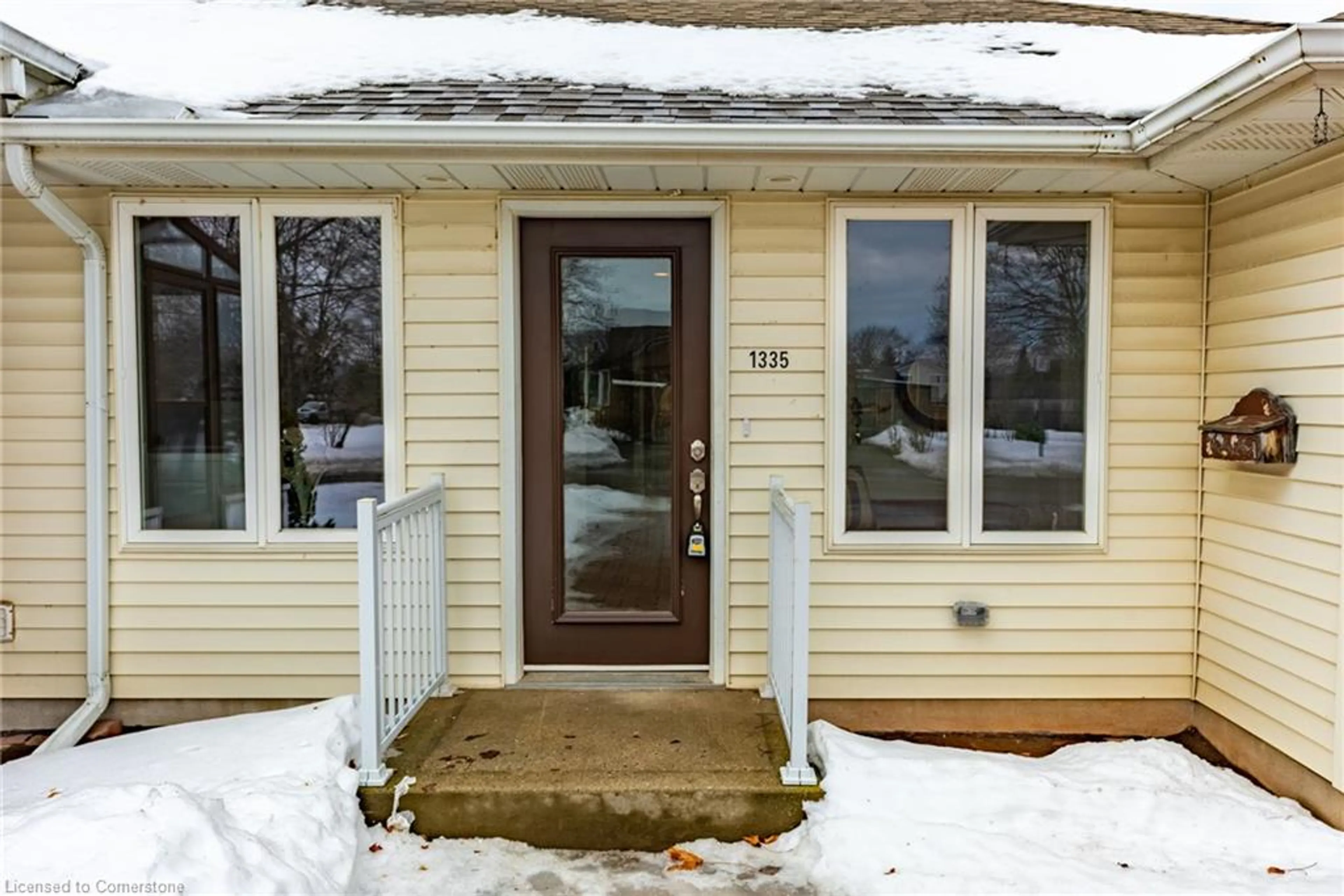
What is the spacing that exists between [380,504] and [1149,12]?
17.6 feet

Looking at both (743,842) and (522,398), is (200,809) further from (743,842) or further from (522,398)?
(522,398)

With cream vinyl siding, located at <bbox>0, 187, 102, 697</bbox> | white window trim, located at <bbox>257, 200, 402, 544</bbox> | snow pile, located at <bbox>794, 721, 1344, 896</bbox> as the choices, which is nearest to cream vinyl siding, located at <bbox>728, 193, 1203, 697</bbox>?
snow pile, located at <bbox>794, 721, 1344, 896</bbox>

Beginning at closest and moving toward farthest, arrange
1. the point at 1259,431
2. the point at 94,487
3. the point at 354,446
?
the point at 1259,431 → the point at 94,487 → the point at 354,446

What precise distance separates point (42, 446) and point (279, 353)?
111 cm

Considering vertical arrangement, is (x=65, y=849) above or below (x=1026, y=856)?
above

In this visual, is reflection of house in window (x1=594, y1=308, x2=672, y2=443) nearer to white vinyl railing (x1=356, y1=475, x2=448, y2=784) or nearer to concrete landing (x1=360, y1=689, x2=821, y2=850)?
white vinyl railing (x1=356, y1=475, x2=448, y2=784)

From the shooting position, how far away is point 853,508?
3398mm

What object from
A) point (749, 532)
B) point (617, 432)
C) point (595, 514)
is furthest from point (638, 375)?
point (749, 532)

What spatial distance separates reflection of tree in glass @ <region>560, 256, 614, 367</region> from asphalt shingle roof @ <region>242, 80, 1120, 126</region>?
0.69 metres

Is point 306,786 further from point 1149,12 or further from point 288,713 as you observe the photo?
point 1149,12

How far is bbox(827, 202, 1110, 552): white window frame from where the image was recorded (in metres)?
3.30

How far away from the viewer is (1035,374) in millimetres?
3361

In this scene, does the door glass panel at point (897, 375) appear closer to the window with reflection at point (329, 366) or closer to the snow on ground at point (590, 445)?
the snow on ground at point (590, 445)

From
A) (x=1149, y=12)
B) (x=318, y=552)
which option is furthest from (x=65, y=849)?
(x=1149, y=12)
